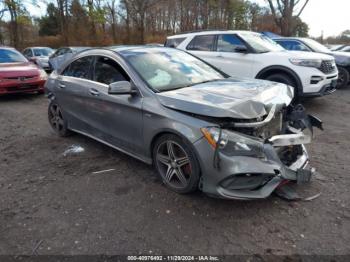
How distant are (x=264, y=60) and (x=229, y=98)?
4273mm

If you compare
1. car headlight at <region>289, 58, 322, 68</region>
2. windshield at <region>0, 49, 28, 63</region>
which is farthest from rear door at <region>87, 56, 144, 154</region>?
windshield at <region>0, 49, 28, 63</region>

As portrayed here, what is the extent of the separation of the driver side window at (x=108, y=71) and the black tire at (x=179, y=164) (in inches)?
39.4

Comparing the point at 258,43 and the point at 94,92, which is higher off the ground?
the point at 258,43

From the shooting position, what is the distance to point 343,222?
2.69 metres

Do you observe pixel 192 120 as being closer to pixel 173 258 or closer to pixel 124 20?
pixel 173 258

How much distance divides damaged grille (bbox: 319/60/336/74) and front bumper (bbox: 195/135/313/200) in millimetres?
4608

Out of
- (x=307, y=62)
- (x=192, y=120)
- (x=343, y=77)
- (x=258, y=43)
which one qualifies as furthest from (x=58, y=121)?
(x=343, y=77)

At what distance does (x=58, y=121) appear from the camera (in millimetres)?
5246

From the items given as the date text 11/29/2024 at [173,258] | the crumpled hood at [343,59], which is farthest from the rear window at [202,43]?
the date text 11/29/2024 at [173,258]

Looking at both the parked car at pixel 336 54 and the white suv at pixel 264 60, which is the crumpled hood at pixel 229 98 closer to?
the white suv at pixel 264 60

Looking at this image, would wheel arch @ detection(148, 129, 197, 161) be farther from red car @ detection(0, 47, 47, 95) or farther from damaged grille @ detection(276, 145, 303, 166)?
red car @ detection(0, 47, 47, 95)

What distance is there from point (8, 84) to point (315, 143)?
26.9ft

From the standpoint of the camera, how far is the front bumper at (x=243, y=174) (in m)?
2.61

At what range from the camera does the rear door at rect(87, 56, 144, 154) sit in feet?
11.3
